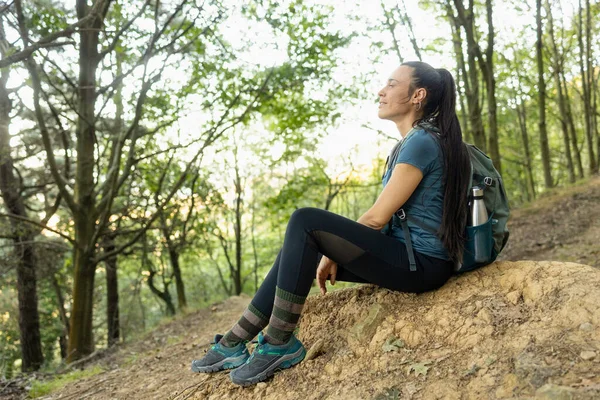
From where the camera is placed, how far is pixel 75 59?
8.05 meters

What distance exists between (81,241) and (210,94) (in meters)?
3.34

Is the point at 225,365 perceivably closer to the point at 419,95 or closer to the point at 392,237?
the point at 392,237

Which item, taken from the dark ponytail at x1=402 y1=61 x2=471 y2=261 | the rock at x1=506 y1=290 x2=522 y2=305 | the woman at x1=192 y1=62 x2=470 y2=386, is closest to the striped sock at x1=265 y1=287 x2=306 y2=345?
the woman at x1=192 y1=62 x2=470 y2=386

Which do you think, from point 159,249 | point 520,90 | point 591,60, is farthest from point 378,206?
point 520,90

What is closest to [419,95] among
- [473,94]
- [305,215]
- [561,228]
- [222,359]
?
[305,215]

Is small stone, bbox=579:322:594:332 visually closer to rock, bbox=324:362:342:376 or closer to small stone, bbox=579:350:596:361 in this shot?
small stone, bbox=579:350:596:361

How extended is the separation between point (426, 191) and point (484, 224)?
37cm

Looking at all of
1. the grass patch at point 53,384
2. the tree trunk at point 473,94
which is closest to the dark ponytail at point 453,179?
the grass patch at point 53,384

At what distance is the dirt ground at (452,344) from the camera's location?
2.21m

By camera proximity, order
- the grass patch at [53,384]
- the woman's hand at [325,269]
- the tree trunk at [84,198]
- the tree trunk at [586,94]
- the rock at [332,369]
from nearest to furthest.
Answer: the rock at [332,369] < the woman's hand at [325,269] < the grass patch at [53,384] < the tree trunk at [84,198] < the tree trunk at [586,94]

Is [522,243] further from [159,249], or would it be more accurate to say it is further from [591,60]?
[591,60]

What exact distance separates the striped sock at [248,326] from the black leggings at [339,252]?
312 millimetres

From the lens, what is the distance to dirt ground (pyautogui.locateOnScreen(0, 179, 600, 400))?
7.27 feet

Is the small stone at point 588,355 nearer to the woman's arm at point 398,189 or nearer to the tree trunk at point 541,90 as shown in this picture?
the woman's arm at point 398,189
